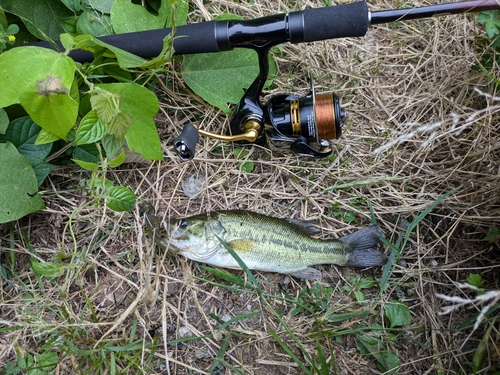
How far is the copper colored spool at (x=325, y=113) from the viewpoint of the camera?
2334 millimetres

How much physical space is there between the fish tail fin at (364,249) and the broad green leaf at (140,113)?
1237 millimetres

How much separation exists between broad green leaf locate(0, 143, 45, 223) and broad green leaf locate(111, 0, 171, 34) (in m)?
0.91

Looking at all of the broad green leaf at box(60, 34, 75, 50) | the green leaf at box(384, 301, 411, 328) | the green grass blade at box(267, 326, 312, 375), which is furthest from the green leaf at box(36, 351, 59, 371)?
the green leaf at box(384, 301, 411, 328)

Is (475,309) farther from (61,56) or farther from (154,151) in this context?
(61,56)

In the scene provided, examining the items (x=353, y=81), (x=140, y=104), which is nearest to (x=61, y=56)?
(x=140, y=104)

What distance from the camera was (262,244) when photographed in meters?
2.44

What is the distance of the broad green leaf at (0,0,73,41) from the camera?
2400mm

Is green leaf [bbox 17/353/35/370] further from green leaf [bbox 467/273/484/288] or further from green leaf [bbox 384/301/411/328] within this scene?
green leaf [bbox 467/273/484/288]

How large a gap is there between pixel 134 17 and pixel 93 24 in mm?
241

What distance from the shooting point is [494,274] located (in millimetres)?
2500

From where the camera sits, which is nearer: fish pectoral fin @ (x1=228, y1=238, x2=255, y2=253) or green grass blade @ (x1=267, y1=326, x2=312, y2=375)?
green grass blade @ (x1=267, y1=326, x2=312, y2=375)

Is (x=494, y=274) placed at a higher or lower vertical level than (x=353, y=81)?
lower

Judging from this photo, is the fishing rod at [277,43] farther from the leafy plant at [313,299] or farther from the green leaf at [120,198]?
the leafy plant at [313,299]

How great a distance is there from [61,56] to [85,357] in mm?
1645
